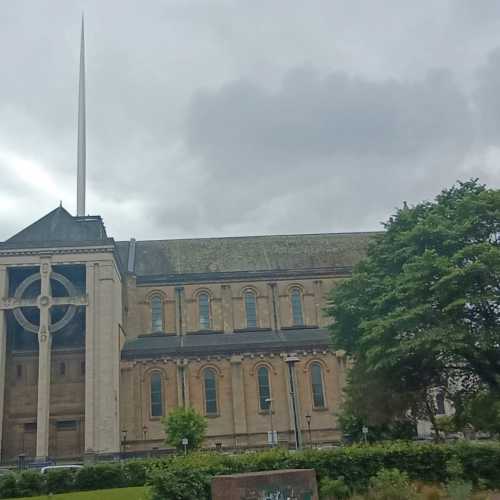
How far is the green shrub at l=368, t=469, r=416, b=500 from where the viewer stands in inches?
661

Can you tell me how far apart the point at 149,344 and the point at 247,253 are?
→ 1343cm

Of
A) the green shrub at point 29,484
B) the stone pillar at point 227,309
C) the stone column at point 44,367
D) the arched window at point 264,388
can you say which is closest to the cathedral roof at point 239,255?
the stone pillar at point 227,309

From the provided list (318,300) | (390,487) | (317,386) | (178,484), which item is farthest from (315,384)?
(178,484)

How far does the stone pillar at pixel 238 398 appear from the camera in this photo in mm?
47219

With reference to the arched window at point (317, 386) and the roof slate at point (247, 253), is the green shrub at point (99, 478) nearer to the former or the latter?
the arched window at point (317, 386)

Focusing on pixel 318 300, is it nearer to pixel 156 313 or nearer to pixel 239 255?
pixel 239 255

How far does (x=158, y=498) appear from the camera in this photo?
52.2ft

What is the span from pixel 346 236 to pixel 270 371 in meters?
18.1

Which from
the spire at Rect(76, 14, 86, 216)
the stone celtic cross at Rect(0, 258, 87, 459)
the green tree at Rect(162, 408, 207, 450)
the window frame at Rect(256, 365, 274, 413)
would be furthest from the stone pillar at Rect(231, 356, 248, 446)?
the spire at Rect(76, 14, 86, 216)

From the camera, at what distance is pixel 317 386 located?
49.5m

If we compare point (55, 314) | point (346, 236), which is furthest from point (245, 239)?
point (55, 314)

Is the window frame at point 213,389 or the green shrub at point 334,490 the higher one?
the window frame at point 213,389

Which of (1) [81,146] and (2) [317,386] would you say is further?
(1) [81,146]

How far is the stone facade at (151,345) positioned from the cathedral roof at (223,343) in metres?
0.09
